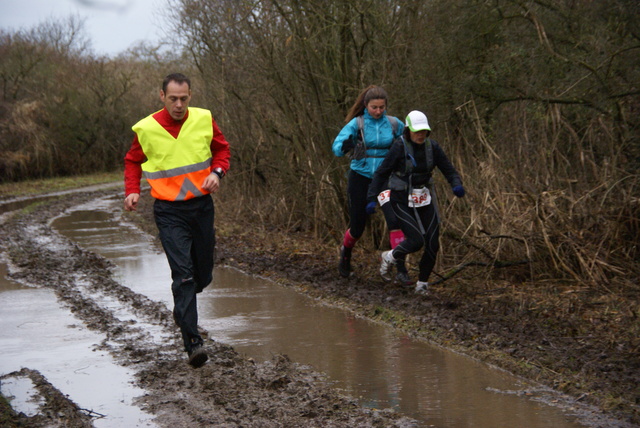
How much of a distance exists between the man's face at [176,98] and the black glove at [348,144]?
2966 millimetres

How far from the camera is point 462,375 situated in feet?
18.2

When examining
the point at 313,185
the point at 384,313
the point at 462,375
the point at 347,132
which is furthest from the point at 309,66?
the point at 462,375

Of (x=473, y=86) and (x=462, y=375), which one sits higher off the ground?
(x=473, y=86)

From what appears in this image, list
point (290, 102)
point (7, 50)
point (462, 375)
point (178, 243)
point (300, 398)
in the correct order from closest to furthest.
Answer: point (300, 398) < point (462, 375) < point (178, 243) < point (290, 102) < point (7, 50)

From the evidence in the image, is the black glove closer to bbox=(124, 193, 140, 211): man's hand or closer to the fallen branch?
the fallen branch

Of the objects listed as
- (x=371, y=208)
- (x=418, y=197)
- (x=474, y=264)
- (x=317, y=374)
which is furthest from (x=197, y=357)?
(x=474, y=264)

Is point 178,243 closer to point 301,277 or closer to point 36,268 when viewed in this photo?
point 301,277

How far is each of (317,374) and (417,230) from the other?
2939 millimetres

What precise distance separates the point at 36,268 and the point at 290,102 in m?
4.48

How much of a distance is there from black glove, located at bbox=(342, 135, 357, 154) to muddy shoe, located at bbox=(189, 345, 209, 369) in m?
3.47

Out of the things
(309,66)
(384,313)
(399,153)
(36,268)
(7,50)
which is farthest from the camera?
(7,50)

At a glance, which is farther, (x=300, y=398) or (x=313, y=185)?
(x=313, y=185)

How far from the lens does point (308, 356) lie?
6199 mm

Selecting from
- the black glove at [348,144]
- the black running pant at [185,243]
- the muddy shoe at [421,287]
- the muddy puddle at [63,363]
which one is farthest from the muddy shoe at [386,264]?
the muddy puddle at [63,363]
